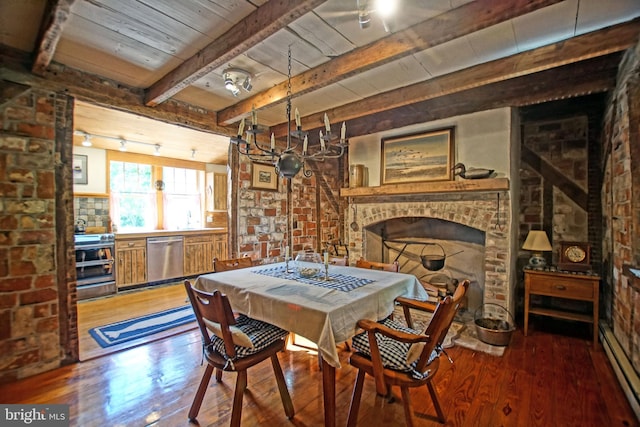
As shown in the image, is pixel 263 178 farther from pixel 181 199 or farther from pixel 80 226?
pixel 80 226

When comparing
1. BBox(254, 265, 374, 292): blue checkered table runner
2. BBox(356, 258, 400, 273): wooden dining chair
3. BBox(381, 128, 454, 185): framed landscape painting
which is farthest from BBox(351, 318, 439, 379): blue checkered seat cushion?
BBox(381, 128, 454, 185): framed landscape painting

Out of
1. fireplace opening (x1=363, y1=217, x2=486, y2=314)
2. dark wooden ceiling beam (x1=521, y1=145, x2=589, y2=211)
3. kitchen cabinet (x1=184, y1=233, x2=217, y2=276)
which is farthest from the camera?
kitchen cabinet (x1=184, y1=233, x2=217, y2=276)

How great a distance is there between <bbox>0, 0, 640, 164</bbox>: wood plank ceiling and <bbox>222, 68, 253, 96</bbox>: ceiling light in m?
0.05

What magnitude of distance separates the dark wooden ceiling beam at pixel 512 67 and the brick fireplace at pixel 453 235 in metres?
1.11

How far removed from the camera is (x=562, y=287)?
2.75 metres

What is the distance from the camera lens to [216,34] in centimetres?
187

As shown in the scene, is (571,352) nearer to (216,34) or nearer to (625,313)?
(625,313)

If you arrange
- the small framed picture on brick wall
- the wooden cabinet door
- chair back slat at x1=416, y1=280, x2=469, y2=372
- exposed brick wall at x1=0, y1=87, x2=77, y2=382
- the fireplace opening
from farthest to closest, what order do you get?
the wooden cabinet door
the small framed picture on brick wall
the fireplace opening
exposed brick wall at x1=0, y1=87, x2=77, y2=382
chair back slat at x1=416, y1=280, x2=469, y2=372

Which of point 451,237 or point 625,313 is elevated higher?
point 451,237

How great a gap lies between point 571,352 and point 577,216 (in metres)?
1.44

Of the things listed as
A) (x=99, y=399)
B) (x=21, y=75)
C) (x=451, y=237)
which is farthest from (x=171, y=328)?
(x=451, y=237)

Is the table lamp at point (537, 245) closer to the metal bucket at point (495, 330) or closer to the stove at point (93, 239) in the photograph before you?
the metal bucket at point (495, 330)

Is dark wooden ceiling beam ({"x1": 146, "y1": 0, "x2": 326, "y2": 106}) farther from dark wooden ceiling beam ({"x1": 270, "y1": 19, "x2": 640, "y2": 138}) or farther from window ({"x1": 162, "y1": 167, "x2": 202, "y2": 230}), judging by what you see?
window ({"x1": 162, "y1": 167, "x2": 202, "y2": 230})

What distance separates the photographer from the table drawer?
2.65m
